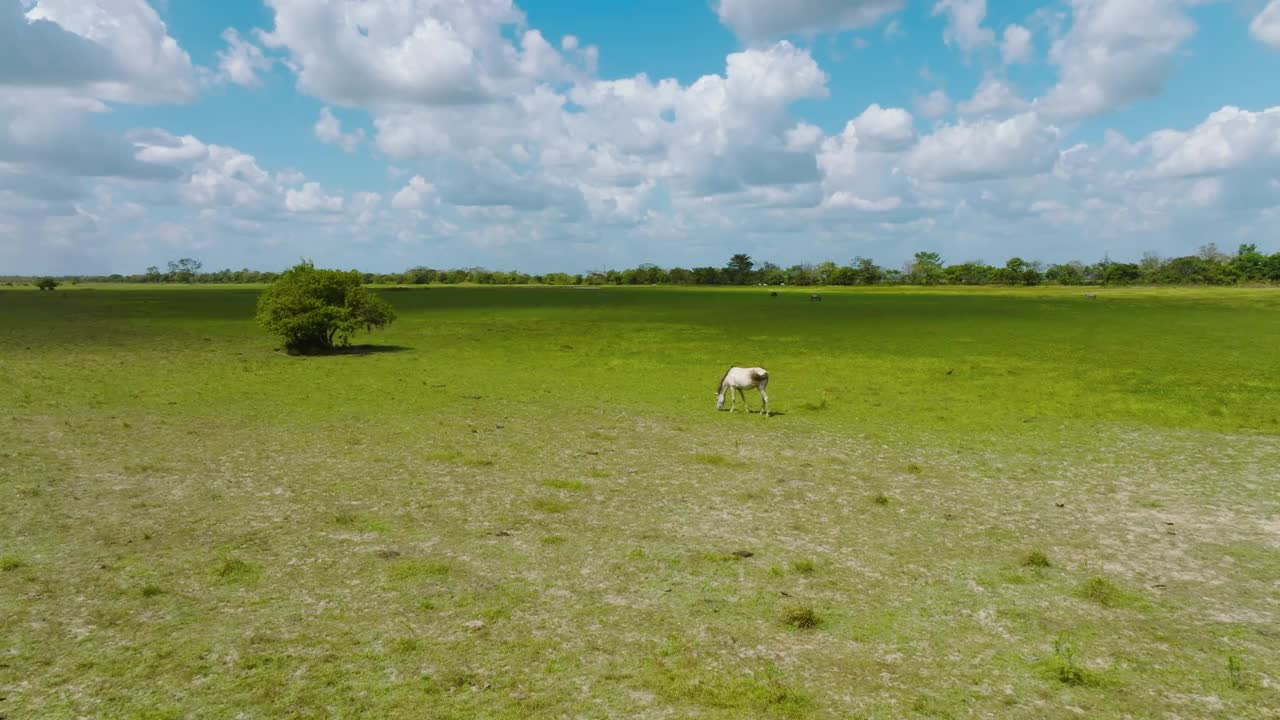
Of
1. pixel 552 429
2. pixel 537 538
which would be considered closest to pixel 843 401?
pixel 552 429

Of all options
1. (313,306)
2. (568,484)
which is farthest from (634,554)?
(313,306)

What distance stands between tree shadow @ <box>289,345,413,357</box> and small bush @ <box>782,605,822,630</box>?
39.5 metres

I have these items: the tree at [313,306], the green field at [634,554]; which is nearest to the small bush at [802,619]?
the green field at [634,554]

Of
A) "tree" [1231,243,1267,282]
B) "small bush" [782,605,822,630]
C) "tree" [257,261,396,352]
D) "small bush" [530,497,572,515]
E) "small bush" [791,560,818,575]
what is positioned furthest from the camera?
"tree" [1231,243,1267,282]

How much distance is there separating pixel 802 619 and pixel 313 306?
41514mm

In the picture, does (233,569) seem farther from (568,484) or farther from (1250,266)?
(1250,266)

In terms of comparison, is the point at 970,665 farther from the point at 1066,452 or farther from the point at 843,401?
the point at 843,401

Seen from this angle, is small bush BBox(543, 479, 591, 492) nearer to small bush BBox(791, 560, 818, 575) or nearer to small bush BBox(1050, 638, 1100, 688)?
small bush BBox(791, 560, 818, 575)

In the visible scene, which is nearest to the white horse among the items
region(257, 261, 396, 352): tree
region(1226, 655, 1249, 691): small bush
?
region(1226, 655, 1249, 691): small bush

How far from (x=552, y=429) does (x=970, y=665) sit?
16220 millimetres

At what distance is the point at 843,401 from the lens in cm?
2934

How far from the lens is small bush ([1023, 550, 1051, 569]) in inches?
476

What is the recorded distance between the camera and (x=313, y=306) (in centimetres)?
4453

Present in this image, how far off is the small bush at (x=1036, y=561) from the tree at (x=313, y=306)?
134 feet
